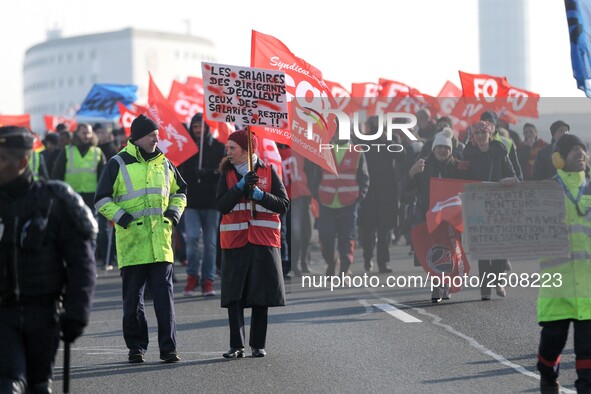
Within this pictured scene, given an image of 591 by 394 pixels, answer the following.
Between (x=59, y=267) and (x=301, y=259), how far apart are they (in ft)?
39.6

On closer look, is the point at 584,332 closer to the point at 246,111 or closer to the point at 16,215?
the point at 16,215

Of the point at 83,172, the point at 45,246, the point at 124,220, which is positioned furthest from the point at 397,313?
the point at 45,246

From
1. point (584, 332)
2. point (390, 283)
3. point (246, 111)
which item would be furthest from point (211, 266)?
point (584, 332)

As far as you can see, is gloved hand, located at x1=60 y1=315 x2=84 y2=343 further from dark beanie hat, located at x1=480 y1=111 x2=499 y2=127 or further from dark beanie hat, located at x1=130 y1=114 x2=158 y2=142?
dark beanie hat, located at x1=480 y1=111 x2=499 y2=127

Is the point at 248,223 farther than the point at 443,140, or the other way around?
the point at 443,140

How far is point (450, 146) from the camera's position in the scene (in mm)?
14156

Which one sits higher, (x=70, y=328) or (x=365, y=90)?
(x=365, y=90)

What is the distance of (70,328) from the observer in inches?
255

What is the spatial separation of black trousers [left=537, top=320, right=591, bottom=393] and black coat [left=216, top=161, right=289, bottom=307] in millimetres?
3042

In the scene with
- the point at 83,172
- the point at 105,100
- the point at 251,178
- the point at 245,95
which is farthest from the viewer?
the point at 105,100

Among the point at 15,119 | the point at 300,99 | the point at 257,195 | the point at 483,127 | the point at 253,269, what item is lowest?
the point at 253,269

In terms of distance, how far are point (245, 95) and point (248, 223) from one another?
3.94ft

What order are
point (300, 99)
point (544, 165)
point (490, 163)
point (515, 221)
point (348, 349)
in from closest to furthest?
point (515, 221) → point (348, 349) → point (300, 99) → point (490, 163) → point (544, 165)

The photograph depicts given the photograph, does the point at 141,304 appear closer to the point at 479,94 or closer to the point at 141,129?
the point at 141,129
